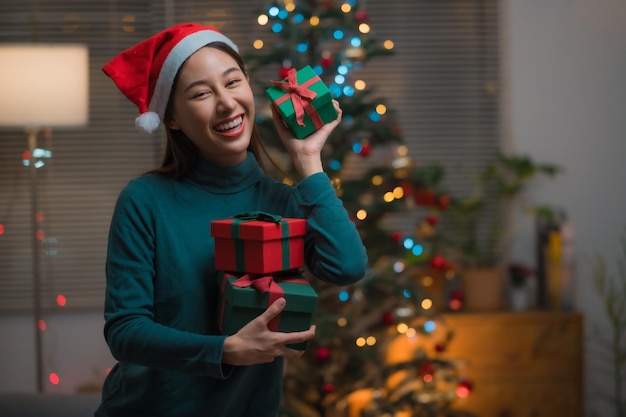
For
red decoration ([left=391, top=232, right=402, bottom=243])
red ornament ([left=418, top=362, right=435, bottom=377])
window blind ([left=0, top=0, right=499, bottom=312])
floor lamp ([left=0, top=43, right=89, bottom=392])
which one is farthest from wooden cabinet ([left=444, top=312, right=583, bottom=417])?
floor lamp ([left=0, top=43, right=89, bottom=392])

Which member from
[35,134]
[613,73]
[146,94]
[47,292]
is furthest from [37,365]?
[613,73]

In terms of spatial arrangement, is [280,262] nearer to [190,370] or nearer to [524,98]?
[190,370]

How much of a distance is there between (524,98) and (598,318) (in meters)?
1.07

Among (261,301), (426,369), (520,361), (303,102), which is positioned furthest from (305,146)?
(520,361)

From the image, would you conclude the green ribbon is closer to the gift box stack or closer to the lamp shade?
the gift box stack

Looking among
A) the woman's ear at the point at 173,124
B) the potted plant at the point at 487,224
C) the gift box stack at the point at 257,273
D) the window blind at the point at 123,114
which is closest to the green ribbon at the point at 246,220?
the gift box stack at the point at 257,273

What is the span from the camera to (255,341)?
121 centimetres

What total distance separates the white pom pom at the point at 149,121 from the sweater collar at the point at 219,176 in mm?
91

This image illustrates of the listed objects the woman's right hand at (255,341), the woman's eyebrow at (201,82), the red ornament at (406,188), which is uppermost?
the woman's eyebrow at (201,82)

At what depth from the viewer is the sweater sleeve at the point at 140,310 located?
122 centimetres

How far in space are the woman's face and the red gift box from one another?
13cm

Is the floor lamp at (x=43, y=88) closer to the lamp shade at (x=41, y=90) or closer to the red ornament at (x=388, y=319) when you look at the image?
the lamp shade at (x=41, y=90)

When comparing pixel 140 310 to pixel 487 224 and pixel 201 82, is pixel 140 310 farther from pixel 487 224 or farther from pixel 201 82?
pixel 487 224

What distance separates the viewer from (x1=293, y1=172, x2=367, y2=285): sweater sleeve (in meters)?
1.34
